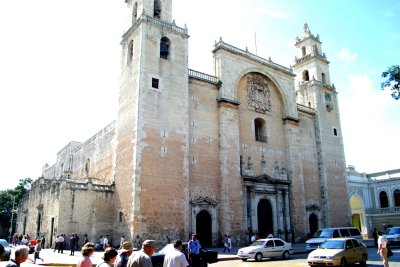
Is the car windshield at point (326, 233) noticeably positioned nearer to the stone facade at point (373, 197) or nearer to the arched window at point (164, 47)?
the arched window at point (164, 47)

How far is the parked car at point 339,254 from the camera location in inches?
498

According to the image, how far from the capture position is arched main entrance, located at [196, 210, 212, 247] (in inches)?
943

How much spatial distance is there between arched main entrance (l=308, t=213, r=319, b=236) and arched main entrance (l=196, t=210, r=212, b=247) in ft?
37.6

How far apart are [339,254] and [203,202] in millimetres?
12496

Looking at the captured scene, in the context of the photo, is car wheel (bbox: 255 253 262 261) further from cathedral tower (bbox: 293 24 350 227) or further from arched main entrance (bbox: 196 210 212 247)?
cathedral tower (bbox: 293 24 350 227)

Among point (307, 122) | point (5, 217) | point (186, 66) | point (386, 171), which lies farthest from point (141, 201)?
point (5, 217)

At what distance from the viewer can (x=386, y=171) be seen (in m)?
→ 42.3

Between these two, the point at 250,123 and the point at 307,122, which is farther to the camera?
the point at 307,122

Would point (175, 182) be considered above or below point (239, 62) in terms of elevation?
below

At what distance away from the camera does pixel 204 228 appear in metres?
24.3

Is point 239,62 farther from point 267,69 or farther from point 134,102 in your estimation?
point 134,102

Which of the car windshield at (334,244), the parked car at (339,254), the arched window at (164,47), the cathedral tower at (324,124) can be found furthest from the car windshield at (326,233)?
the arched window at (164,47)

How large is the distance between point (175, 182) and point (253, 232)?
751 cm

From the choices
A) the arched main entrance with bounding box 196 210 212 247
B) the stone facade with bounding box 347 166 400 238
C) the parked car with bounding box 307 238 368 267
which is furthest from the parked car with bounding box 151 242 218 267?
the stone facade with bounding box 347 166 400 238
